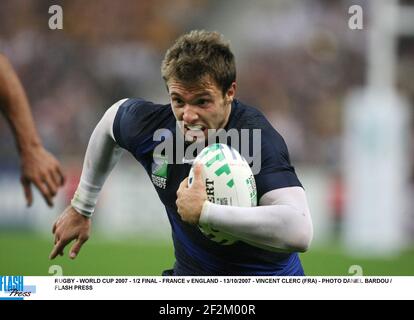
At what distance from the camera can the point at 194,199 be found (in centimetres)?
275

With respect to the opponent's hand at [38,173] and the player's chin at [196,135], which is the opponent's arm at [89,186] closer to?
the opponent's hand at [38,173]

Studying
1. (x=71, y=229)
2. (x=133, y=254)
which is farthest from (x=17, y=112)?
(x=133, y=254)

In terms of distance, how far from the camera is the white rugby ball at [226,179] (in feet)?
9.08

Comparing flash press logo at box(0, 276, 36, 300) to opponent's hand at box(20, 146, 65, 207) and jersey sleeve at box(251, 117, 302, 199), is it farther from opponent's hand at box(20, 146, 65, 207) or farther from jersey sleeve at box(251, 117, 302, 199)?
jersey sleeve at box(251, 117, 302, 199)

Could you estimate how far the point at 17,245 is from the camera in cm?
677

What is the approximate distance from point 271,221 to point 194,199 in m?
0.25

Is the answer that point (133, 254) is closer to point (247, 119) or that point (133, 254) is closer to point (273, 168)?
point (247, 119)

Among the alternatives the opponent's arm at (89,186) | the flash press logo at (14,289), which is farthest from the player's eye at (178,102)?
the flash press logo at (14,289)

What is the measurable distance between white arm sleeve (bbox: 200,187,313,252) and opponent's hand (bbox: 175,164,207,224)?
0.02 metres

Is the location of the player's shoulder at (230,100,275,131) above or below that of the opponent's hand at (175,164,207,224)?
above

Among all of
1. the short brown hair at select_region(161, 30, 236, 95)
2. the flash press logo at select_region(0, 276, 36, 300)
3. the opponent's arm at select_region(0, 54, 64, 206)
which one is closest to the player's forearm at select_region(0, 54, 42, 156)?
the opponent's arm at select_region(0, 54, 64, 206)

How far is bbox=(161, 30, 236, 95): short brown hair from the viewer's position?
2.93m

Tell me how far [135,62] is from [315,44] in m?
1.79
